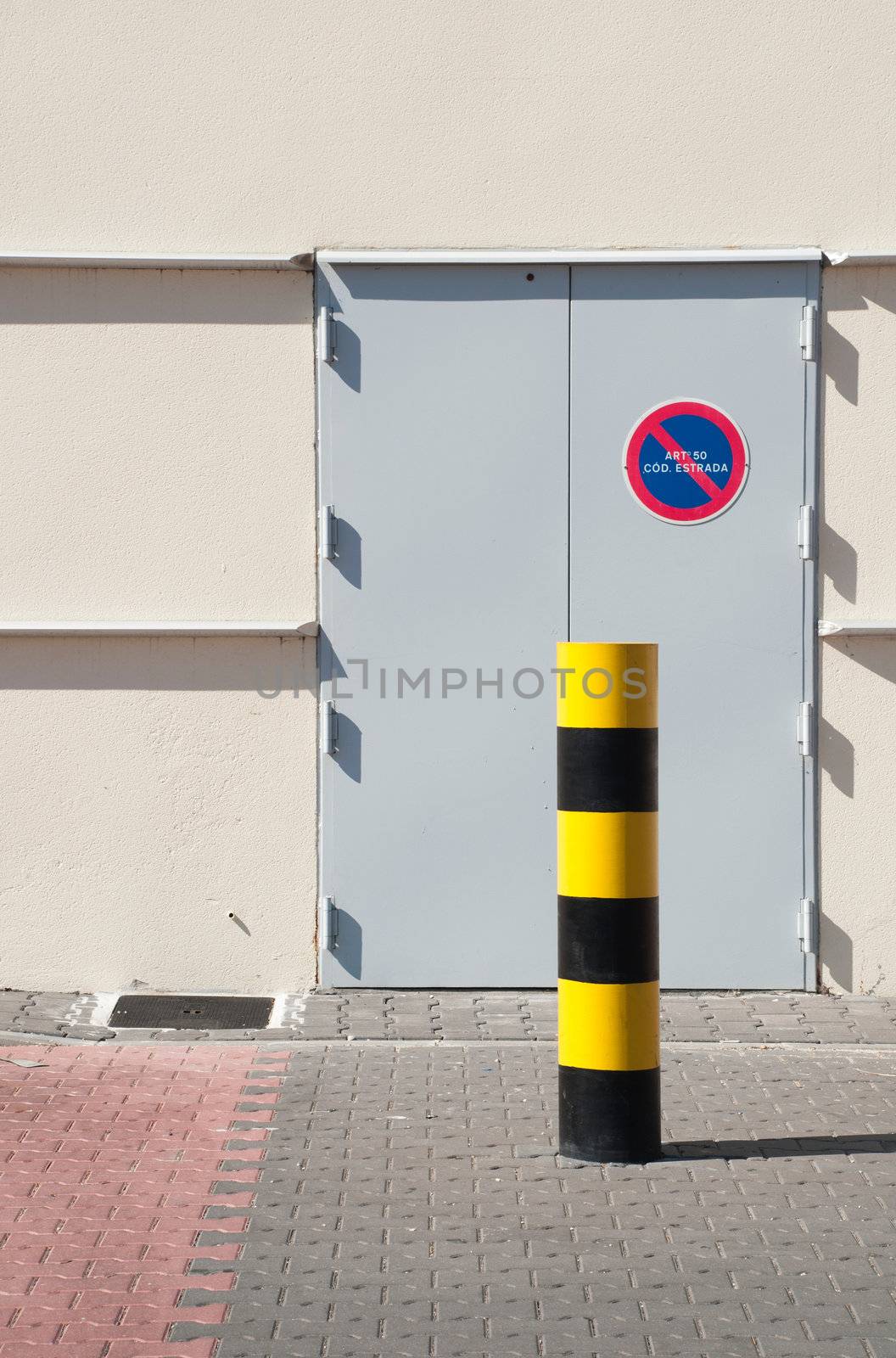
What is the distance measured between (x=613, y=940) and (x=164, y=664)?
8.96 feet

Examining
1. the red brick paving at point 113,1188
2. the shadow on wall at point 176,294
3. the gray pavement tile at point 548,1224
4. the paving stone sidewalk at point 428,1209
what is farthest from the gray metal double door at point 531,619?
the red brick paving at point 113,1188

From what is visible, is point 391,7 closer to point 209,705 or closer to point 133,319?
point 133,319

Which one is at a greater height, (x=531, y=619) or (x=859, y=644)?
(x=531, y=619)

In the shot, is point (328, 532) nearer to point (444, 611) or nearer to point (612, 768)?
point (444, 611)

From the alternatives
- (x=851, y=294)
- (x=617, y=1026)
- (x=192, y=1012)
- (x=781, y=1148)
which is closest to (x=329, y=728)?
(x=192, y=1012)

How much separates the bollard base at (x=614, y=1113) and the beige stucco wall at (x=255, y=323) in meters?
2.21

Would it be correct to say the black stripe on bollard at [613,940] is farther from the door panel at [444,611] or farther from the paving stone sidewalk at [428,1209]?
the door panel at [444,611]

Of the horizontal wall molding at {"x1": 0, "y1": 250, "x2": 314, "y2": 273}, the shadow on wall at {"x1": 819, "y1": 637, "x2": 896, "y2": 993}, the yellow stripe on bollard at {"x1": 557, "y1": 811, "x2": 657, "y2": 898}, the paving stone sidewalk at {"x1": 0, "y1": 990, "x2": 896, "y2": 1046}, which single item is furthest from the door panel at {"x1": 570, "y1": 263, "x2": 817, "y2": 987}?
the yellow stripe on bollard at {"x1": 557, "y1": 811, "x2": 657, "y2": 898}

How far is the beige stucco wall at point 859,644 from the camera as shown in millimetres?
6445

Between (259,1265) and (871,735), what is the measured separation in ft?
12.0

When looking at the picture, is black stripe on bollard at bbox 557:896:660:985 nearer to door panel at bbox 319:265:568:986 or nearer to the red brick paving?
the red brick paving

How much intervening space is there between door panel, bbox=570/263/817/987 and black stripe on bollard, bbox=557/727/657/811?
204 cm

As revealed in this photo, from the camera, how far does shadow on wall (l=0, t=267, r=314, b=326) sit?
6426mm

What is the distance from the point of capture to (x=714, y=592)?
255 inches
